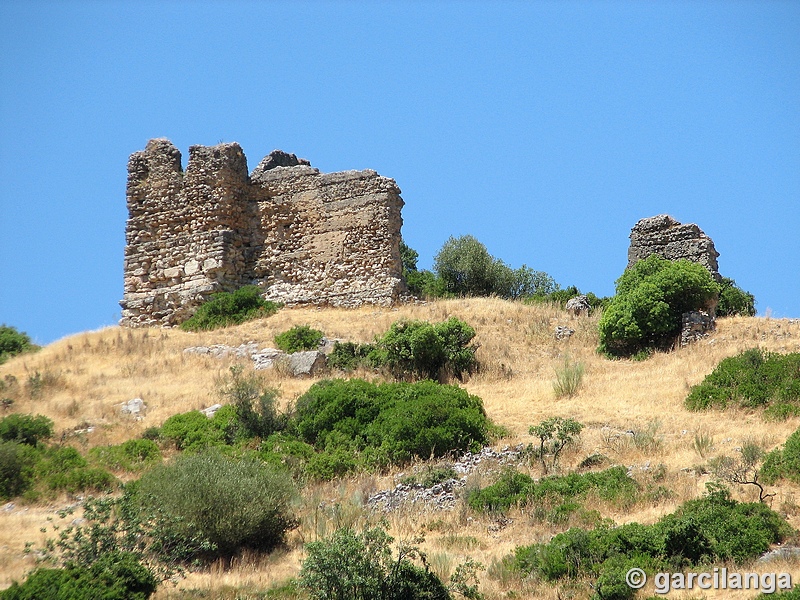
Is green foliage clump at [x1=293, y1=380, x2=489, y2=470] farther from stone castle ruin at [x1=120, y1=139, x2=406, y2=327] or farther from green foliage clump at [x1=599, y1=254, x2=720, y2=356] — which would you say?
stone castle ruin at [x1=120, y1=139, x2=406, y2=327]

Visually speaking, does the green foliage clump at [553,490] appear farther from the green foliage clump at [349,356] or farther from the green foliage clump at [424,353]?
the green foliage clump at [349,356]

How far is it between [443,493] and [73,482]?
15.6 feet

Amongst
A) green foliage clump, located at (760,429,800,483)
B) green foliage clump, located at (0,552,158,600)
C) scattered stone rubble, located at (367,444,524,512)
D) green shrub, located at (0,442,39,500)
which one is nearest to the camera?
green foliage clump, located at (0,552,158,600)

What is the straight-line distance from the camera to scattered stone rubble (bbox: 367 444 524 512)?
12.5 metres

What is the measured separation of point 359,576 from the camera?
9.27 metres

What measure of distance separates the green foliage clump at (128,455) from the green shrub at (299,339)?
4.85 meters

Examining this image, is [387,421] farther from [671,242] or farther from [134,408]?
[671,242]

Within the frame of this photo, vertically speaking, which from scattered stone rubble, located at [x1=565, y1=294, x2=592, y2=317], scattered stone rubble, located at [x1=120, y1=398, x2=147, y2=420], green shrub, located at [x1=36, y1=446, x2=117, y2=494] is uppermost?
scattered stone rubble, located at [x1=565, y1=294, x2=592, y2=317]

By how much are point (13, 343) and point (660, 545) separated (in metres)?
16.6

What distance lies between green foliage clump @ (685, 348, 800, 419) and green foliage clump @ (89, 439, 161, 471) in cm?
777

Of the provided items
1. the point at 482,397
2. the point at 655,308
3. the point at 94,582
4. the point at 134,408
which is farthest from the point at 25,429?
the point at 655,308

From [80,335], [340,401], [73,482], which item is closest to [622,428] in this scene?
[340,401]

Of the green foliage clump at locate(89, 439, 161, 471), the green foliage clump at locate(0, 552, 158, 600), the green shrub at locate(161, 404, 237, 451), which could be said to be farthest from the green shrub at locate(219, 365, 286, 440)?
the green foliage clump at locate(0, 552, 158, 600)

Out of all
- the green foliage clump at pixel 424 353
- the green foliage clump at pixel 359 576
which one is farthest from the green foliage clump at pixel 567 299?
the green foliage clump at pixel 359 576
